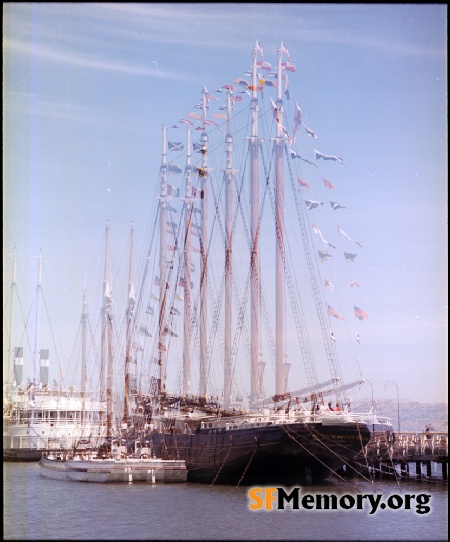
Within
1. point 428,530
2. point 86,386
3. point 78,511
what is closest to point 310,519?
point 428,530

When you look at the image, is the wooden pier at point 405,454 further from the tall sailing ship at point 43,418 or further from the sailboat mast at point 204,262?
the tall sailing ship at point 43,418

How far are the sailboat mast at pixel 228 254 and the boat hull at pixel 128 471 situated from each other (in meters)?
5.93

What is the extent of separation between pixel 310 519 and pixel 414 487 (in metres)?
17.6

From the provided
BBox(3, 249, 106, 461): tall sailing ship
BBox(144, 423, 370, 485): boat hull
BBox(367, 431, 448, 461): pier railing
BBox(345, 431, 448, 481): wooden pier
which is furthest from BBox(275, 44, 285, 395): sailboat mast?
BBox(3, 249, 106, 461): tall sailing ship

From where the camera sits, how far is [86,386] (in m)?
101

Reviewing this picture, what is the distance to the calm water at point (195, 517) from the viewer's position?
1371 inches

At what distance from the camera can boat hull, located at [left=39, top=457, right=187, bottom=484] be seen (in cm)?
5556

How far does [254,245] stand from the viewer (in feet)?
197

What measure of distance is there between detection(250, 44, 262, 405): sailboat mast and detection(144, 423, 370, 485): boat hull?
20.1 ft

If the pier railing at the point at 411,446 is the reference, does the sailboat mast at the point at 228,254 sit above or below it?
above

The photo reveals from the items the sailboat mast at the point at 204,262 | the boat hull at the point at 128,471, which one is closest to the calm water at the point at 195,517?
the boat hull at the point at 128,471

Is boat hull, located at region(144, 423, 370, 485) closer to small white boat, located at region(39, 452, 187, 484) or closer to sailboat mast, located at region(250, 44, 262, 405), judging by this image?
small white boat, located at region(39, 452, 187, 484)

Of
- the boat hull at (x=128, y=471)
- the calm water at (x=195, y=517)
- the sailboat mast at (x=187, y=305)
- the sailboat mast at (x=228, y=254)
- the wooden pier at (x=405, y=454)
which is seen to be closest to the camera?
the calm water at (x=195, y=517)

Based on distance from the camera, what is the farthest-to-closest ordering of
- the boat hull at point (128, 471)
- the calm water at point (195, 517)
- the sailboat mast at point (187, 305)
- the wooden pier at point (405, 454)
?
the sailboat mast at point (187, 305), the wooden pier at point (405, 454), the boat hull at point (128, 471), the calm water at point (195, 517)
